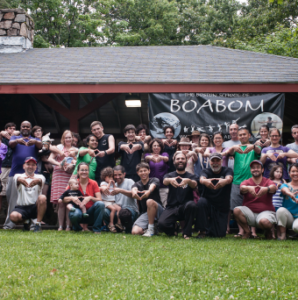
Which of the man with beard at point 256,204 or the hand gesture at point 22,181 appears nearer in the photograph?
the man with beard at point 256,204

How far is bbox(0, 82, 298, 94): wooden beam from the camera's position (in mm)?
8195

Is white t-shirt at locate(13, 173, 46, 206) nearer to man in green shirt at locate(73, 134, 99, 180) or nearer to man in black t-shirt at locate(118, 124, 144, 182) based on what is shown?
man in green shirt at locate(73, 134, 99, 180)

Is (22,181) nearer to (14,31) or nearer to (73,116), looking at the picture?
(73,116)

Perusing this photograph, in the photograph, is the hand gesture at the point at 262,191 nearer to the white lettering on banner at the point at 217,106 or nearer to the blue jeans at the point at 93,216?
the blue jeans at the point at 93,216

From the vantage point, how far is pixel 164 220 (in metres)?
5.89

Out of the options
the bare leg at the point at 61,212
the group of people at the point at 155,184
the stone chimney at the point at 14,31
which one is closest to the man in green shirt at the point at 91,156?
the group of people at the point at 155,184

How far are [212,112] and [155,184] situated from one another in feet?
9.48

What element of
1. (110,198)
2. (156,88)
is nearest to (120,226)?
(110,198)

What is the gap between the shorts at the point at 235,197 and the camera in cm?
632

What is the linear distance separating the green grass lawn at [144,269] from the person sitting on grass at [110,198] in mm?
1101

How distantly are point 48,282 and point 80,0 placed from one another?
82.2 ft

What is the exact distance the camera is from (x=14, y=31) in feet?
41.8

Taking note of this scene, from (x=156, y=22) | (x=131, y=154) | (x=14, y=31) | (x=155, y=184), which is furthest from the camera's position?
(x=156, y=22)

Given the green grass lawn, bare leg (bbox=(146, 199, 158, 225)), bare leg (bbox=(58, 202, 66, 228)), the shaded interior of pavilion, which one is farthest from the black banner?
the green grass lawn
